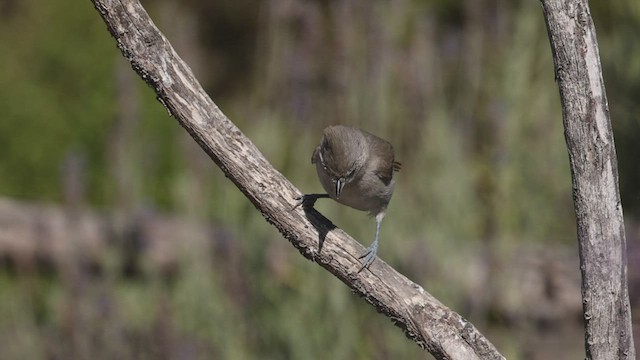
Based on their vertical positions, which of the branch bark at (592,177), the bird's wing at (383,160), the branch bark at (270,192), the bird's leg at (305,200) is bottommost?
the branch bark at (270,192)

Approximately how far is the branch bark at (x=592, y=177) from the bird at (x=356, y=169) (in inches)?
38.2

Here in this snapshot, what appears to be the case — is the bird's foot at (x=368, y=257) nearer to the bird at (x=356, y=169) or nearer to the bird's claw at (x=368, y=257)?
the bird's claw at (x=368, y=257)

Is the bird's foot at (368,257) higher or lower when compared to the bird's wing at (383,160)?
lower

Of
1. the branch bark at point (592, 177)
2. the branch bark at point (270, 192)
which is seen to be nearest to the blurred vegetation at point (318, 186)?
the branch bark at point (592, 177)

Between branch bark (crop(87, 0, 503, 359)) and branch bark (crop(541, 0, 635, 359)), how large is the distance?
0.30 m

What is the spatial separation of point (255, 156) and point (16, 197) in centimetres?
482

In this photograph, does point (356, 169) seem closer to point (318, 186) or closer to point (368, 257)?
point (368, 257)

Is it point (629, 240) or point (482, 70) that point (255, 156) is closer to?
point (629, 240)

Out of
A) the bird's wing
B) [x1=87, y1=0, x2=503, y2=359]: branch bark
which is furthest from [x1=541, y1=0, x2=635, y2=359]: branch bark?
the bird's wing

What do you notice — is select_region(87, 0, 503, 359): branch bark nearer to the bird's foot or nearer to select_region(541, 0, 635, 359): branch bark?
the bird's foot

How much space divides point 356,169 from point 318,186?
1.48 metres

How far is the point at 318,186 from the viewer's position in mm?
4852

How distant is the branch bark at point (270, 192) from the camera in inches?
94.4

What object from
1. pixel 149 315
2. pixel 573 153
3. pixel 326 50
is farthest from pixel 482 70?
pixel 573 153
